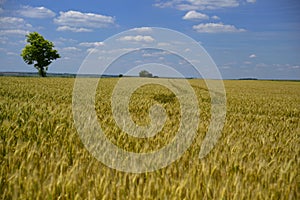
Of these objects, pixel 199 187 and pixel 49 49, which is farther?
pixel 49 49

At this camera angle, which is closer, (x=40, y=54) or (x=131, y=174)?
(x=131, y=174)

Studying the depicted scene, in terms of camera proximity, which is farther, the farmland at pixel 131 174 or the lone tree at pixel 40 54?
the lone tree at pixel 40 54

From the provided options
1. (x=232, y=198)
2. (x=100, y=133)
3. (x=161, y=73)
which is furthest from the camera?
(x=161, y=73)

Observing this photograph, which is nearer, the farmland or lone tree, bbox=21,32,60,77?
the farmland

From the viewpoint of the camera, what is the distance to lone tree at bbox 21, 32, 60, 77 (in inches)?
2537

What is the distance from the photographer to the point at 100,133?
4.16 m

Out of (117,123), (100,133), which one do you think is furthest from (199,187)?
(117,123)

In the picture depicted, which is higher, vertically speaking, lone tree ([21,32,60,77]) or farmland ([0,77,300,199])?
lone tree ([21,32,60,77])

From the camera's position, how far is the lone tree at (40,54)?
64.4m

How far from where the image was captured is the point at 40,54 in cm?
6494

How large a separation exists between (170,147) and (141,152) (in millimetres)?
471

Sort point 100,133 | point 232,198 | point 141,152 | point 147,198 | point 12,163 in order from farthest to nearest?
point 100,133, point 141,152, point 12,163, point 232,198, point 147,198

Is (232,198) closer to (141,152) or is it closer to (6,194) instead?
(141,152)

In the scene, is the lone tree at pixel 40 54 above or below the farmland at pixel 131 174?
above
